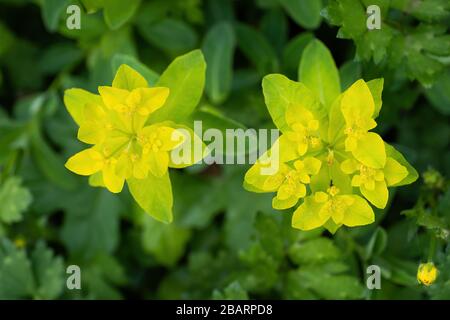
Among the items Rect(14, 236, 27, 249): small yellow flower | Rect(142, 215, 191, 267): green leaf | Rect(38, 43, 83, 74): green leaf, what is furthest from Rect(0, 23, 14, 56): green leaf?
Rect(142, 215, 191, 267): green leaf

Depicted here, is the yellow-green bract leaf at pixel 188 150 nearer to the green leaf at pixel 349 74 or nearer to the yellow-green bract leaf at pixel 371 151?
the yellow-green bract leaf at pixel 371 151

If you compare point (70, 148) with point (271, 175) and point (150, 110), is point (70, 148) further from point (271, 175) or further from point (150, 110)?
point (271, 175)

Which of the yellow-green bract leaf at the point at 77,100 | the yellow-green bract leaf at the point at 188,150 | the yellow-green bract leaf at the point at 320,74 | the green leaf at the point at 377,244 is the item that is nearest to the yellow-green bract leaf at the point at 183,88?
the yellow-green bract leaf at the point at 188,150

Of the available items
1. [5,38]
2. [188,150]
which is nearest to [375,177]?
[188,150]

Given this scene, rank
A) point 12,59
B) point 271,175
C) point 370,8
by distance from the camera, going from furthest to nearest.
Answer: point 12,59 → point 370,8 → point 271,175
